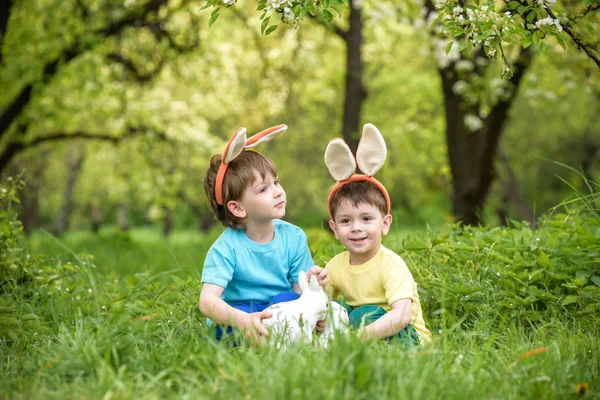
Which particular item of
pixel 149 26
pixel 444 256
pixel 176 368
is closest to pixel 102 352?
pixel 176 368

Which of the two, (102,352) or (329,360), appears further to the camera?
(102,352)

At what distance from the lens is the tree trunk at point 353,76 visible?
10.2m

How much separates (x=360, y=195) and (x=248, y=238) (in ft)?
2.02

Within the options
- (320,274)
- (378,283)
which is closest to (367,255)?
(378,283)

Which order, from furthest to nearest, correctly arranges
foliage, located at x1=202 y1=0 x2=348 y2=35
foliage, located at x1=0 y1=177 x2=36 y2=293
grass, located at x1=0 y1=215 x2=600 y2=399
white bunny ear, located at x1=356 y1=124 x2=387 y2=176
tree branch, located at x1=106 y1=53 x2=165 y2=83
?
tree branch, located at x1=106 y1=53 x2=165 y2=83 < foliage, located at x1=0 y1=177 x2=36 y2=293 < white bunny ear, located at x1=356 y1=124 x2=387 y2=176 < foliage, located at x1=202 y1=0 x2=348 y2=35 < grass, located at x1=0 y1=215 x2=600 y2=399

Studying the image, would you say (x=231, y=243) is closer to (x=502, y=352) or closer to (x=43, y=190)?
(x=502, y=352)

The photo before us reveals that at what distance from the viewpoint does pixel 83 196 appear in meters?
28.3

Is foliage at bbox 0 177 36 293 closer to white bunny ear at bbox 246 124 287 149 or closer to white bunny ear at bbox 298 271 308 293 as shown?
white bunny ear at bbox 246 124 287 149

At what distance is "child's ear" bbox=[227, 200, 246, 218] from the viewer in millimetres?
3267

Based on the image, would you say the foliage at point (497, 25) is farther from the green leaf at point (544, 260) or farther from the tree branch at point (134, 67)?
the tree branch at point (134, 67)

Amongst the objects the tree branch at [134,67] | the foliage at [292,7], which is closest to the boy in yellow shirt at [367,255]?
the foliage at [292,7]

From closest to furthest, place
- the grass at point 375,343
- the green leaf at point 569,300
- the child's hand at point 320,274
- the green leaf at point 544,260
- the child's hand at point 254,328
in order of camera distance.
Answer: the grass at point 375,343 → the child's hand at point 254,328 → the child's hand at point 320,274 → the green leaf at point 569,300 → the green leaf at point 544,260

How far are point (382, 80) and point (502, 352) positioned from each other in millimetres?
18591

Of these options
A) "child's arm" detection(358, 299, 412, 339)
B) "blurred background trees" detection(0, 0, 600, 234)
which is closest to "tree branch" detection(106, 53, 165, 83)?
"blurred background trees" detection(0, 0, 600, 234)
